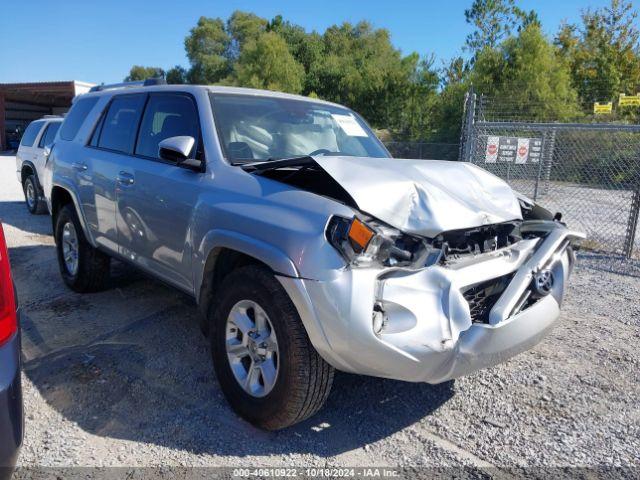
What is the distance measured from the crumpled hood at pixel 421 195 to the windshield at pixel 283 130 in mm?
755

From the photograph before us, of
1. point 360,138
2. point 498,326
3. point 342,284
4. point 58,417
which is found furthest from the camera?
point 360,138

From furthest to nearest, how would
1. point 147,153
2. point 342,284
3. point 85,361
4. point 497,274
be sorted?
point 147,153, point 85,361, point 497,274, point 342,284

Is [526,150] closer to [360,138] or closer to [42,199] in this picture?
[360,138]

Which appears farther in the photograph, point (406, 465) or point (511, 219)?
point (511, 219)

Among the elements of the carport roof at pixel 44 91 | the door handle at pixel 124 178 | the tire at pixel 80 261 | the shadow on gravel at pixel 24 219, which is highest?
the carport roof at pixel 44 91

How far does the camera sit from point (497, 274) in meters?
2.75

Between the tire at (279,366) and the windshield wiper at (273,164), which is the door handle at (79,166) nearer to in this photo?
the windshield wiper at (273,164)

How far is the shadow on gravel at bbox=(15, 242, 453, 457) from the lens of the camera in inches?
112

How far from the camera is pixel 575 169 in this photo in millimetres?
10688

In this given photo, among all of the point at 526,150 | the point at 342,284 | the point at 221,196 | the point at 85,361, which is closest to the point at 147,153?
the point at 221,196

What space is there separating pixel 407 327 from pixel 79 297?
151 inches

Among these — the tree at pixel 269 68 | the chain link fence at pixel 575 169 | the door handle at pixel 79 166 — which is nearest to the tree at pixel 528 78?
the chain link fence at pixel 575 169

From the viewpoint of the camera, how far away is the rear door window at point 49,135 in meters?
10.1

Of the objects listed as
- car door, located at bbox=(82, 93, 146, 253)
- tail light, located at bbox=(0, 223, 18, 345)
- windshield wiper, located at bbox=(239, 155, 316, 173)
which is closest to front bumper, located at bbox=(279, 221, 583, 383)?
windshield wiper, located at bbox=(239, 155, 316, 173)
